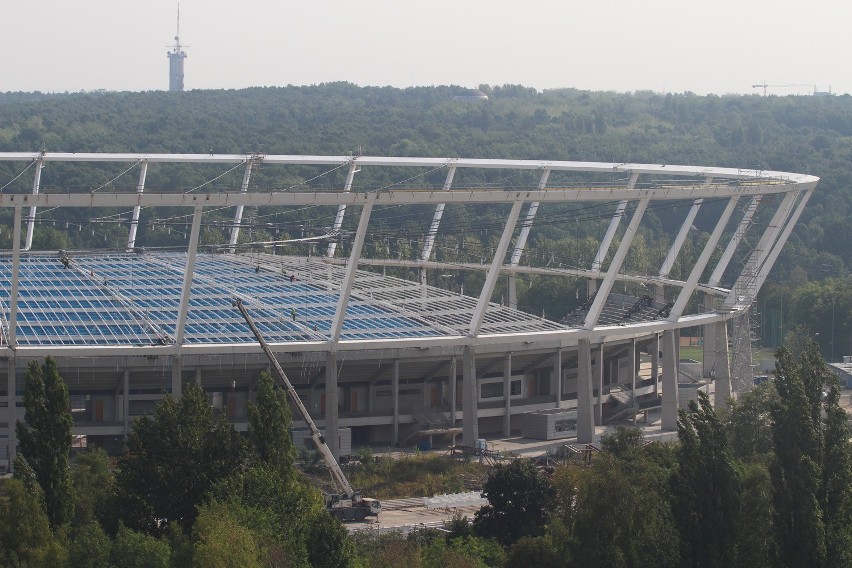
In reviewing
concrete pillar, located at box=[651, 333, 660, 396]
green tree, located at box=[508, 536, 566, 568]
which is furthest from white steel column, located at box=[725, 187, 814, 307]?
green tree, located at box=[508, 536, 566, 568]

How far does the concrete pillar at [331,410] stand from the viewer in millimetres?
60750

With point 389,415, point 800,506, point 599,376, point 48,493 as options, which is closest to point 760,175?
point 599,376

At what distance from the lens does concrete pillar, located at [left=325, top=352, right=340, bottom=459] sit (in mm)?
60750

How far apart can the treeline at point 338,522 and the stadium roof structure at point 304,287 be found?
42.4ft

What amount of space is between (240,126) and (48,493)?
14472cm

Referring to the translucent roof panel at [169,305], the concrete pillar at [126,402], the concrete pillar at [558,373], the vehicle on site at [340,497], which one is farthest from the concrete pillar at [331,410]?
the concrete pillar at [558,373]

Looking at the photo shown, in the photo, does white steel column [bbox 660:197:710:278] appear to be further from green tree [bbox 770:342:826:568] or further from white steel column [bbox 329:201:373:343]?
green tree [bbox 770:342:826:568]

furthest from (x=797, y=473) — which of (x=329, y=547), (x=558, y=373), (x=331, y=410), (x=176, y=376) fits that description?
(x=558, y=373)

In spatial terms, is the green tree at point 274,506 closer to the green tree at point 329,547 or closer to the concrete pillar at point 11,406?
the green tree at point 329,547

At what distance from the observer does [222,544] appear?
1459 inches

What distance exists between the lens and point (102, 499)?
146 ft

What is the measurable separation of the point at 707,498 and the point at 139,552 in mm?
12935

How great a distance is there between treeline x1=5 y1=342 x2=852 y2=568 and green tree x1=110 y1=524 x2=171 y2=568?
4cm

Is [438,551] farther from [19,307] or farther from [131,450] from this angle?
[19,307]
